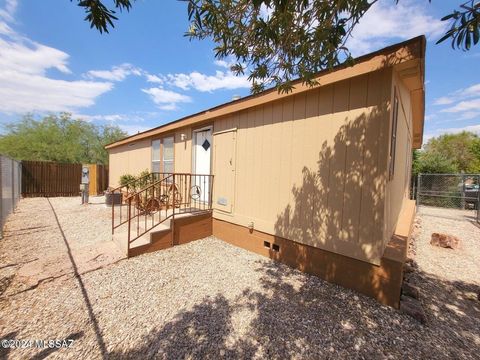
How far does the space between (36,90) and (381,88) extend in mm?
28565

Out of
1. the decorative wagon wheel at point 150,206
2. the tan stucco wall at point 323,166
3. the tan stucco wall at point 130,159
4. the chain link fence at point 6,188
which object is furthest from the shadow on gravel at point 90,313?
the tan stucco wall at point 130,159

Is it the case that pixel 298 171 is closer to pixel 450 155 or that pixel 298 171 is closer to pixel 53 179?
pixel 53 179

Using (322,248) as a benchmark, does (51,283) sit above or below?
below

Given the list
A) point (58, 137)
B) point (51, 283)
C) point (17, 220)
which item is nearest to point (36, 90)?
point (58, 137)

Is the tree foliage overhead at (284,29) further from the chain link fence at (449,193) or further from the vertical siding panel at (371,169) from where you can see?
the chain link fence at (449,193)

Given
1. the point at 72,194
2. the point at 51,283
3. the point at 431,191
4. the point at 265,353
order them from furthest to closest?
the point at 72,194, the point at 431,191, the point at 51,283, the point at 265,353

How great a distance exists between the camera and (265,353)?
6.68ft

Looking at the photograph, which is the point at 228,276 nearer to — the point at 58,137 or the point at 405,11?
the point at 405,11

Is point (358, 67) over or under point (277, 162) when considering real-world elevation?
over

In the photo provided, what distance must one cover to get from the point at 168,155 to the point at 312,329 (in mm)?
6555

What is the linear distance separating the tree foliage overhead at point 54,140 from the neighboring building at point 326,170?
21.7 metres

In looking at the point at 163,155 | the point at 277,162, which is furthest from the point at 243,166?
the point at 163,155

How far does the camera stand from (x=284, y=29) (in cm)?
245

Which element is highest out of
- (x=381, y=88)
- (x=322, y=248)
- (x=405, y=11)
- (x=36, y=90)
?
(x=36, y=90)
